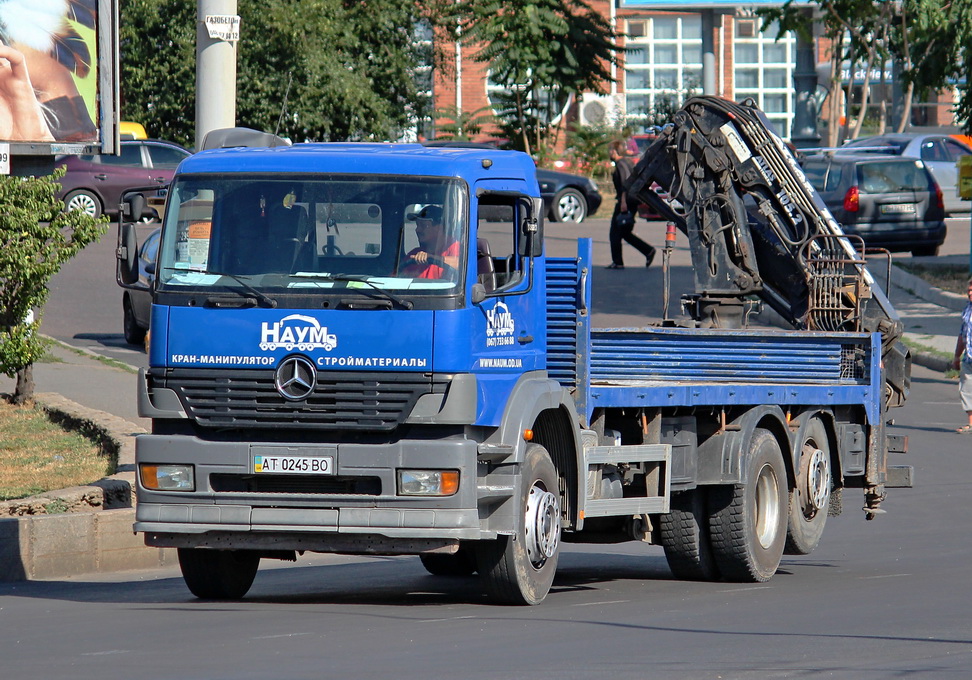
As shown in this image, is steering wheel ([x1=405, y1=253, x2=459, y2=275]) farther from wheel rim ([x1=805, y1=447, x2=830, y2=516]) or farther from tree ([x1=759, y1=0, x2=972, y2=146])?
tree ([x1=759, y1=0, x2=972, y2=146])

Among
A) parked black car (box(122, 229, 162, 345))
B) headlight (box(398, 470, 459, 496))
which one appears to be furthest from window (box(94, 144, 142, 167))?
headlight (box(398, 470, 459, 496))

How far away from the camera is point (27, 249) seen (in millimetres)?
13875

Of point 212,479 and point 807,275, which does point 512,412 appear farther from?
point 807,275

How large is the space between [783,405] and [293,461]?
4172mm

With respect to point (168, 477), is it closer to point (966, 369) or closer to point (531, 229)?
point (531, 229)

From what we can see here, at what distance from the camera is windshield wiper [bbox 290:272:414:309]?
8258mm

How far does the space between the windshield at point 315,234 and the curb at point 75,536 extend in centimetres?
275

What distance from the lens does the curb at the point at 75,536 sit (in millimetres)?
10398

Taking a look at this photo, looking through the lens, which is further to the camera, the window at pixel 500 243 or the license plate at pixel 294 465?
the window at pixel 500 243

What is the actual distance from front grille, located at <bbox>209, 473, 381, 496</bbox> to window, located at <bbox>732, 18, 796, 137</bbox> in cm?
7101

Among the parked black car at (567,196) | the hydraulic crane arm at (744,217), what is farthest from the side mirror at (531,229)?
the parked black car at (567,196)

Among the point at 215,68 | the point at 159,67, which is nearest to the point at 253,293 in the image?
the point at 215,68

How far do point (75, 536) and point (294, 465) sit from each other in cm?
296

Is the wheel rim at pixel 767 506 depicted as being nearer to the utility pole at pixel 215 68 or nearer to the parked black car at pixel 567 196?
the utility pole at pixel 215 68
